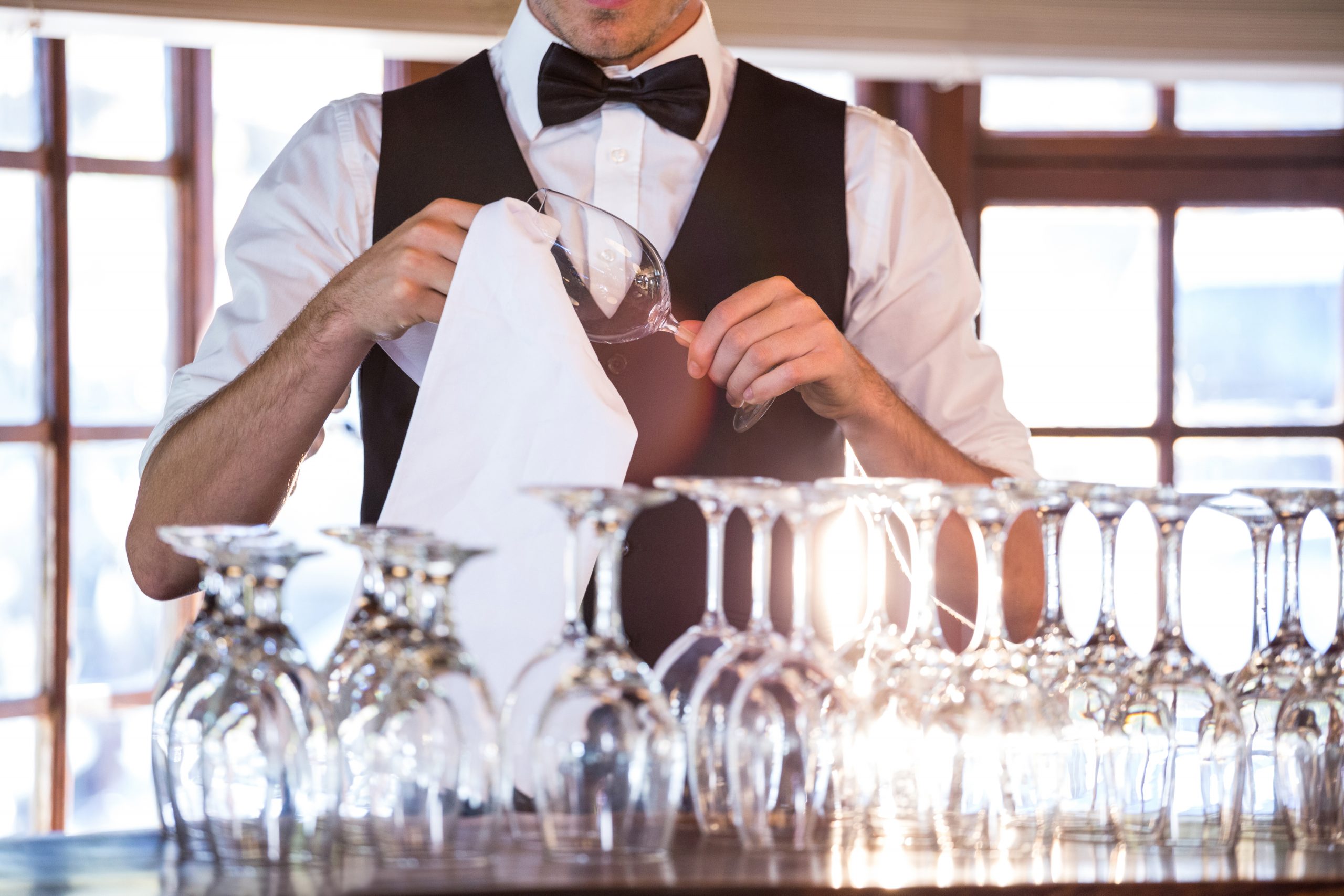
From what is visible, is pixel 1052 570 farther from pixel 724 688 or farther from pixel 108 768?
pixel 108 768

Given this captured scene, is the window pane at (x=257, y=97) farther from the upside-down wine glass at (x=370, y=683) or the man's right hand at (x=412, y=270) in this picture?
the upside-down wine glass at (x=370, y=683)

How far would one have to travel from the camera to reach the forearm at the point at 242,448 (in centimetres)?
136

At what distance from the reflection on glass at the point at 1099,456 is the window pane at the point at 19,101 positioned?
2.46 metres

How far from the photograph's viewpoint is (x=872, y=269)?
70.7 inches

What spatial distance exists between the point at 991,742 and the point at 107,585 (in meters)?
2.74

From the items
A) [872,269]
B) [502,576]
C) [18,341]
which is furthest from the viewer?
[18,341]

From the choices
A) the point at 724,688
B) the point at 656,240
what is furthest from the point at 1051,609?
the point at 656,240

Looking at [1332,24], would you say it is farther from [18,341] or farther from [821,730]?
[18,341]

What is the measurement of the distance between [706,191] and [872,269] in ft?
0.82

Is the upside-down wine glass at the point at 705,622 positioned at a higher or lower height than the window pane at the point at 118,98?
lower

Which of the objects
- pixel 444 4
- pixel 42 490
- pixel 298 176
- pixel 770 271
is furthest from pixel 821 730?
pixel 42 490

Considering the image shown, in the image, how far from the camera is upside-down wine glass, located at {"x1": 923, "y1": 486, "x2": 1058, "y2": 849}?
0.87 meters

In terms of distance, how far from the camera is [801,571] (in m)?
0.89

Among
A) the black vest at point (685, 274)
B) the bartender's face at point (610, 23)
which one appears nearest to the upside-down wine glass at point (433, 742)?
the black vest at point (685, 274)
